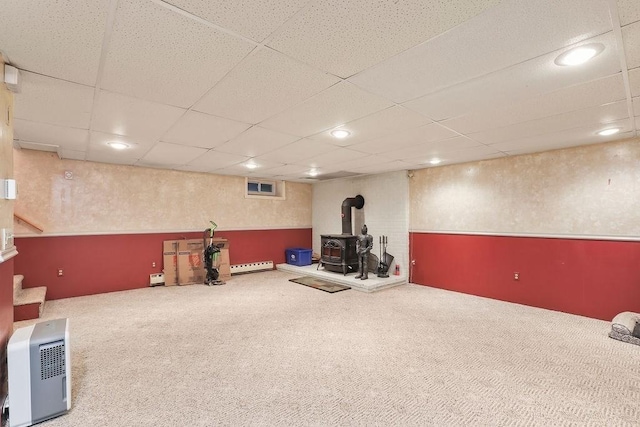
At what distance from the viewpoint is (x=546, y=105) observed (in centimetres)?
265

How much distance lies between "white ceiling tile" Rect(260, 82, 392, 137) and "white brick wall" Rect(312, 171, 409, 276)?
3.46 metres

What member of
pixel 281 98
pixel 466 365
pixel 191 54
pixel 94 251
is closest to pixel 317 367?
pixel 466 365

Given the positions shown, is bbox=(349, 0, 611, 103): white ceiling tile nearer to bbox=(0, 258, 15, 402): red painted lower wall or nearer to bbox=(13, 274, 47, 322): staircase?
bbox=(0, 258, 15, 402): red painted lower wall

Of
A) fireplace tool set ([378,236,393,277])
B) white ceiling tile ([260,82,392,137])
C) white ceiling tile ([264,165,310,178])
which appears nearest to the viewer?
white ceiling tile ([260,82,392,137])

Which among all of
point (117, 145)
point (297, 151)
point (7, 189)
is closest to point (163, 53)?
point (7, 189)

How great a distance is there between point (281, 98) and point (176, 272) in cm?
498

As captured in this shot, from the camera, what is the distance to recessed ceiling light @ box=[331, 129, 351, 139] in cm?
343

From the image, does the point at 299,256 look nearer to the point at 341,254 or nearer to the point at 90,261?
the point at 341,254

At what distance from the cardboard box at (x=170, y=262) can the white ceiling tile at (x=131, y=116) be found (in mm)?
3004

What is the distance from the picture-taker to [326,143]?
398 cm

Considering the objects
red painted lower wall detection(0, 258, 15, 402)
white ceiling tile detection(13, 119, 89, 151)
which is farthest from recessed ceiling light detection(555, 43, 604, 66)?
white ceiling tile detection(13, 119, 89, 151)

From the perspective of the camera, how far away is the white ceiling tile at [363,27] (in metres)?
1.41

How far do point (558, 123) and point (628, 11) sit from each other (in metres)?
2.04

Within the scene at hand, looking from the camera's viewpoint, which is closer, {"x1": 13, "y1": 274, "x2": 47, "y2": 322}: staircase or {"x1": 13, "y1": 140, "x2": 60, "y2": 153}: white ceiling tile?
{"x1": 13, "y1": 274, "x2": 47, "y2": 322}: staircase
